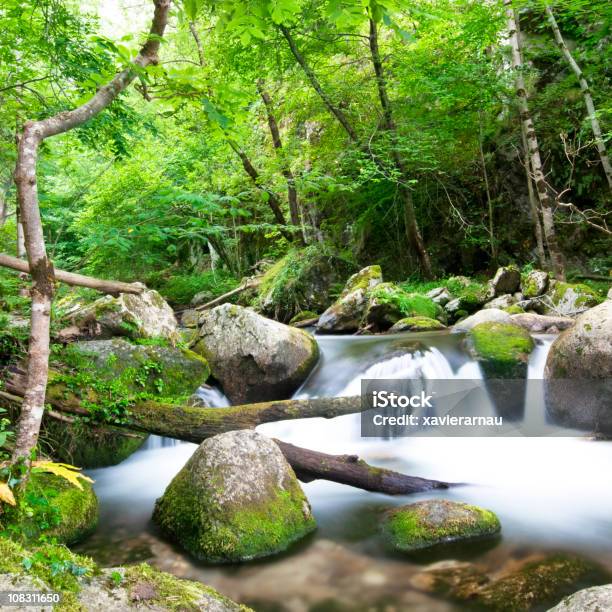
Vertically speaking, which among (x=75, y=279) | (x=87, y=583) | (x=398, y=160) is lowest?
(x=87, y=583)

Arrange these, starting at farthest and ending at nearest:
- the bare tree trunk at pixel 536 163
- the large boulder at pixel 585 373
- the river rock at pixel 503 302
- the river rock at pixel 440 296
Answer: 1. the river rock at pixel 440 296
2. the bare tree trunk at pixel 536 163
3. the river rock at pixel 503 302
4. the large boulder at pixel 585 373

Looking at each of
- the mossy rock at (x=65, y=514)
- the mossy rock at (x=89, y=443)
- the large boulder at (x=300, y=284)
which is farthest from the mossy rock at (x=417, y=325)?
the mossy rock at (x=65, y=514)

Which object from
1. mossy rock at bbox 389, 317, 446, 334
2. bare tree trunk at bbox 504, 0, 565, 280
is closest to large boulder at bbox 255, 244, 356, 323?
mossy rock at bbox 389, 317, 446, 334

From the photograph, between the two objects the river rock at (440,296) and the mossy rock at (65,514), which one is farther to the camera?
the river rock at (440,296)

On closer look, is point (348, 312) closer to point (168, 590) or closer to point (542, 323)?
point (542, 323)

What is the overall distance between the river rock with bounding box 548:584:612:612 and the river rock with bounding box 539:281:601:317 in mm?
7213

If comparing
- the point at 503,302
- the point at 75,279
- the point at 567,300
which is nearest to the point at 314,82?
the point at 503,302

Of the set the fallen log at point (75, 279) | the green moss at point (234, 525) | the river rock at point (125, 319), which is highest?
the fallen log at point (75, 279)

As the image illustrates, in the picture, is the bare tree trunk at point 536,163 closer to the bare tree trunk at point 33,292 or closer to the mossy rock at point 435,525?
the mossy rock at point 435,525

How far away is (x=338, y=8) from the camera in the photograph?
2080 millimetres

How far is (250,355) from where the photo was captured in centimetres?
663

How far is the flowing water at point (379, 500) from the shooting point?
2980mm

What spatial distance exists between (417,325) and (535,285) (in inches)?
100

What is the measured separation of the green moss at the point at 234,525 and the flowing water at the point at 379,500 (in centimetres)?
9
